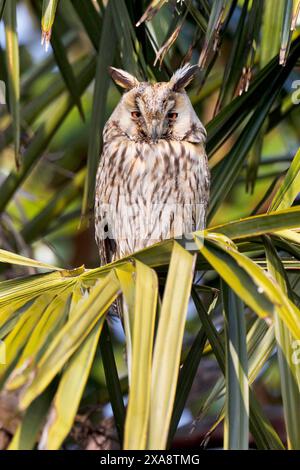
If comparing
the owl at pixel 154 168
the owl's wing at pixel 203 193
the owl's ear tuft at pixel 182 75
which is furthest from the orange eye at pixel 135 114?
the owl's wing at pixel 203 193

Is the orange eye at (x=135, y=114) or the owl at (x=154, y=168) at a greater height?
the orange eye at (x=135, y=114)

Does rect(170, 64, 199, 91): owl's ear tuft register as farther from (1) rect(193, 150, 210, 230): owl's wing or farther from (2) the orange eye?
(1) rect(193, 150, 210, 230): owl's wing

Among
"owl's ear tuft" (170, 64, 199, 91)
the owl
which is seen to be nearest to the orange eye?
the owl

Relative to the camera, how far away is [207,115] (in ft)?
14.5

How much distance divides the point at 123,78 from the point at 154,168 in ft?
0.95

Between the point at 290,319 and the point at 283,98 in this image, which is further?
the point at 283,98

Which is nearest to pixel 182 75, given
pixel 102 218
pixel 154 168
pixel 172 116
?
pixel 172 116

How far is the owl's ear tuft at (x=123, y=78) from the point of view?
264 cm

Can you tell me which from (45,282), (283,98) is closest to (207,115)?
(283,98)

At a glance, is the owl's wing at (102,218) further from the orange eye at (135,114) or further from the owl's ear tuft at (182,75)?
the owl's ear tuft at (182,75)

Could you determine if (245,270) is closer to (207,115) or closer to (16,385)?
(16,385)

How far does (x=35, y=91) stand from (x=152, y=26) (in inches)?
96.3

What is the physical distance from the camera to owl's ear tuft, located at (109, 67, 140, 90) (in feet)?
8.65

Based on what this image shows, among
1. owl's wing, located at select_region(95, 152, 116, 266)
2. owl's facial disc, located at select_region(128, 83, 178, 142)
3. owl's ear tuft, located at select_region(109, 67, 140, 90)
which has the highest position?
owl's ear tuft, located at select_region(109, 67, 140, 90)
